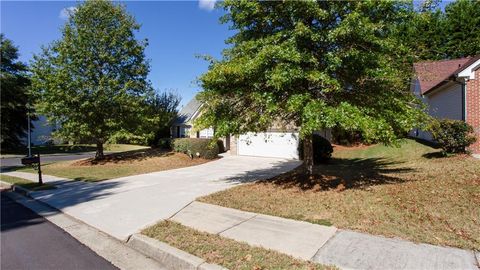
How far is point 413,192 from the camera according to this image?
294 inches

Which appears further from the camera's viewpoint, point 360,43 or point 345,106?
point 360,43

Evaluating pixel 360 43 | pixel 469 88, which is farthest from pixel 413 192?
pixel 469 88

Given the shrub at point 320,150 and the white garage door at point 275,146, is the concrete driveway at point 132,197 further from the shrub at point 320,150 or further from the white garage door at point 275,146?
the white garage door at point 275,146

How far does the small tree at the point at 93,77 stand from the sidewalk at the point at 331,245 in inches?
538

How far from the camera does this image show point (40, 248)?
5402 millimetres

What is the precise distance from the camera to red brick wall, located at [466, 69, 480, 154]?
13297 millimetres

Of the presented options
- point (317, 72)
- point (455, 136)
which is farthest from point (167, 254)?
Result: point (455, 136)

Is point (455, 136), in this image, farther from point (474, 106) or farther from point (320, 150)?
point (320, 150)

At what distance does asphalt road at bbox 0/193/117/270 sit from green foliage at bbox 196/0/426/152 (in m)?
4.04

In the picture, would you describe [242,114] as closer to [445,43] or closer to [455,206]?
[455,206]

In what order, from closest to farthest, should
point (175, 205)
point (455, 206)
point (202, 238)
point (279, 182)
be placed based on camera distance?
point (202, 238) < point (455, 206) < point (175, 205) < point (279, 182)

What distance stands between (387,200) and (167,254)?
479 cm

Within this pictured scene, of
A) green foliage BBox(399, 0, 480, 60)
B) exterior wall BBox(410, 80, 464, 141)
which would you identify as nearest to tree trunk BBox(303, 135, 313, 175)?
exterior wall BBox(410, 80, 464, 141)

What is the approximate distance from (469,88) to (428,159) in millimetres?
3628
